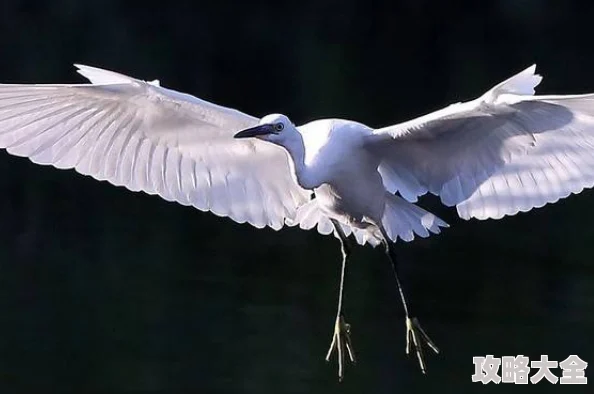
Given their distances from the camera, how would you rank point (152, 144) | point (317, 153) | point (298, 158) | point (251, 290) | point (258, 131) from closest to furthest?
1. point (258, 131)
2. point (298, 158)
3. point (317, 153)
4. point (152, 144)
5. point (251, 290)

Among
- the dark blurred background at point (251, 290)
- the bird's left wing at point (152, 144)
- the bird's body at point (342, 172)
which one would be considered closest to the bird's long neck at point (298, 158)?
the bird's body at point (342, 172)

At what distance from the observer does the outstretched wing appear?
3994mm

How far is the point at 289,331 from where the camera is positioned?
6656 millimetres

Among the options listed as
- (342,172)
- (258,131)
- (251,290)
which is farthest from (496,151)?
(251,290)

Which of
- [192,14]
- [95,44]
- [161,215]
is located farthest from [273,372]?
[192,14]

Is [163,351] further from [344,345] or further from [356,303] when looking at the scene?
[344,345]

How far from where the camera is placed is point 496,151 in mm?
4309

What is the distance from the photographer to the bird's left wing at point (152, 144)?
13.7 ft

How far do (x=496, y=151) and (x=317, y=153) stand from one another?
477mm

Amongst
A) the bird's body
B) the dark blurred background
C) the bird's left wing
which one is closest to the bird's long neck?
the bird's body

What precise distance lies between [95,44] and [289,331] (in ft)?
25.7

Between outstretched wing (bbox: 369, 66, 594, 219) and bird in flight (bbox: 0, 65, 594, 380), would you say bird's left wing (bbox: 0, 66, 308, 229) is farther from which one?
outstretched wing (bbox: 369, 66, 594, 219)

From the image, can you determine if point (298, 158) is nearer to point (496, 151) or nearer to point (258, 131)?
point (258, 131)

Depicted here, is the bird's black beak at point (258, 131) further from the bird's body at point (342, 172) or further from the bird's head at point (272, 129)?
the bird's body at point (342, 172)
